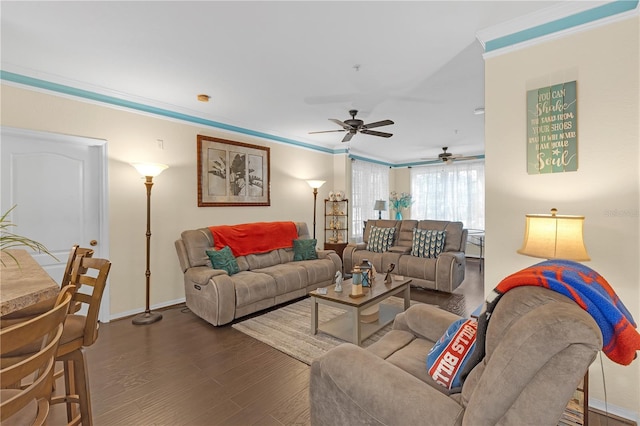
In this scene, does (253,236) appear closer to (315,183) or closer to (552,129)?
(315,183)

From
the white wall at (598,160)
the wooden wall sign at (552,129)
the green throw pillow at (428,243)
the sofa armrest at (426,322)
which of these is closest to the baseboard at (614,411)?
the white wall at (598,160)

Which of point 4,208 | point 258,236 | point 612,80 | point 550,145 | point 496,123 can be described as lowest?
point 258,236

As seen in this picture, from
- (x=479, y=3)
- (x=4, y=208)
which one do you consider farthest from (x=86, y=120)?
(x=479, y=3)

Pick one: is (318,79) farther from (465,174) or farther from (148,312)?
(465,174)

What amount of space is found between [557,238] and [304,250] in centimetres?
347

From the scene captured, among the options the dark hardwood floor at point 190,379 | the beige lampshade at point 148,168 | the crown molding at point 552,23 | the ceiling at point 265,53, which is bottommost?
the dark hardwood floor at point 190,379

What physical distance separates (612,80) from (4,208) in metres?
4.98

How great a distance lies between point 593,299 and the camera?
98 centimetres

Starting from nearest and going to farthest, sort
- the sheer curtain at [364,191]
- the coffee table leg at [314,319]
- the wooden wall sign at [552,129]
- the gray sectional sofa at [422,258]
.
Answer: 1. the wooden wall sign at [552,129]
2. the coffee table leg at [314,319]
3. the gray sectional sofa at [422,258]
4. the sheer curtain at [364,191]

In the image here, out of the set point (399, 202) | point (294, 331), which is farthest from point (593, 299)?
point (399, 202)

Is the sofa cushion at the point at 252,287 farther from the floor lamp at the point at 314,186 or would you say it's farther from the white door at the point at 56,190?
the floor lamp at the point at 314,186

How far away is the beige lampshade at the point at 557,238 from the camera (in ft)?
5.65

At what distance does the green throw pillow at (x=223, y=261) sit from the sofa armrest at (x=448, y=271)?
292 cm

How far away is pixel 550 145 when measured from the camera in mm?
2156
